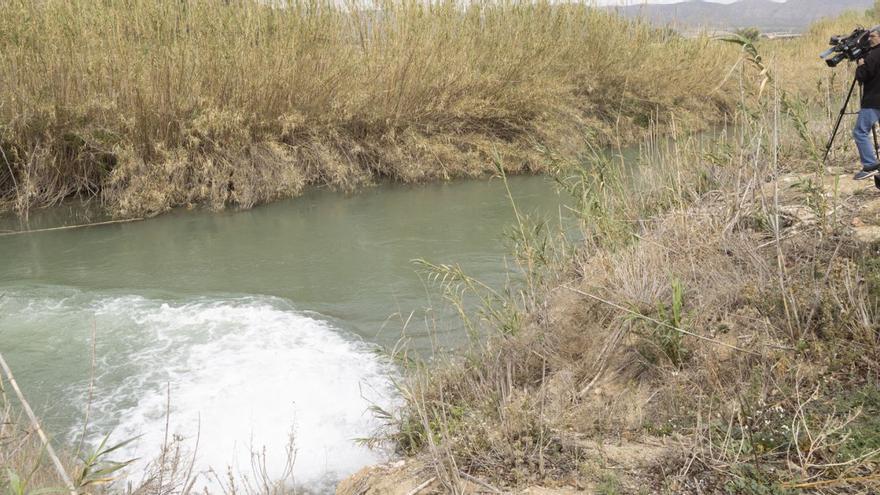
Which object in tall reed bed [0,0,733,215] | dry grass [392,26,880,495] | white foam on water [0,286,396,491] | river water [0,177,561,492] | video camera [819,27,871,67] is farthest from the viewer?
tall reed bed [0,0,733,215]

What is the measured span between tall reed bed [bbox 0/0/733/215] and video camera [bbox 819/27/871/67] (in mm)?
3012

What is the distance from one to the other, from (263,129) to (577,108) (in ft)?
18.5

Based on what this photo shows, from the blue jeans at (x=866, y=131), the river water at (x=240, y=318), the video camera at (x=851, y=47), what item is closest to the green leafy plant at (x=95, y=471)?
the river water at (x=240, y=318)

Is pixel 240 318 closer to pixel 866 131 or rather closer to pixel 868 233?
pixel 868 233

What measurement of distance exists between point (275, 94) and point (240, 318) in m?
4.49

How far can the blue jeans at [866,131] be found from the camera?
472 cm

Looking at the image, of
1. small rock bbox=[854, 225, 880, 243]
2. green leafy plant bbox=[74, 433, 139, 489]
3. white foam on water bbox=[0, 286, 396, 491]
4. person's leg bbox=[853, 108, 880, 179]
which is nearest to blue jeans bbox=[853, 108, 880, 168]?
person's leg bbox=[853, 108, 880, 179]

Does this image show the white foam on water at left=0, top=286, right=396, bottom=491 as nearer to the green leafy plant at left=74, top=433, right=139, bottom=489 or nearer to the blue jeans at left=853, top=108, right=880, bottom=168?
the green leafy plant at left=74, top=433, right=139, bottom=489

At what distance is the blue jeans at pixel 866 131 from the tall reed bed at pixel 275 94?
3.09 metres

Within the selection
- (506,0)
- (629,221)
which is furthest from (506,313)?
(506,0)

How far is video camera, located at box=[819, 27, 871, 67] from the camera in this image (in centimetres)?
448

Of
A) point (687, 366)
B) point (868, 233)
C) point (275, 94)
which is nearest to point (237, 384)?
point (687, 366)

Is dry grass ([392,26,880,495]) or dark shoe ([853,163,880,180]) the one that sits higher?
dark shoe ([853,163,880,180])

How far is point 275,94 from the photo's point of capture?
29.1ft
